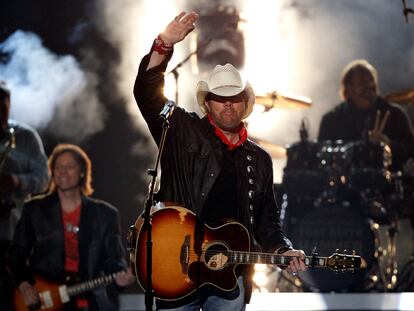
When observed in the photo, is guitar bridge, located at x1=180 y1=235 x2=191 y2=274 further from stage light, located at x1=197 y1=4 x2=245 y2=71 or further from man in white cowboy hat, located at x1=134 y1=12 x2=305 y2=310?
stage light, located at x1=197 y1=4 x2=245 y2=71

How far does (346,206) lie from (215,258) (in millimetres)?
3785

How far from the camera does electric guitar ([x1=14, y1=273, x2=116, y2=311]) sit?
7.20 m

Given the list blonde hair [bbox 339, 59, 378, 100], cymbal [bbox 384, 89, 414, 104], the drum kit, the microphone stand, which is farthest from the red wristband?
cymbal [bbox 384, 89, 414, 104]

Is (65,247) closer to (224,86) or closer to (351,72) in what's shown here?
(224,86)

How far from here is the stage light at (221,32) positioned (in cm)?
895

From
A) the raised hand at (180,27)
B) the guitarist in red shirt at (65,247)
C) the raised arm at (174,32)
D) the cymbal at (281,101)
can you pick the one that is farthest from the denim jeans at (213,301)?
the cymbal at (281,101)

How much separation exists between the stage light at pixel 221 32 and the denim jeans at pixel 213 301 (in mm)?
4641

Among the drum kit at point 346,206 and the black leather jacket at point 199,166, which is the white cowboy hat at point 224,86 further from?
the drum kit at point 346,206

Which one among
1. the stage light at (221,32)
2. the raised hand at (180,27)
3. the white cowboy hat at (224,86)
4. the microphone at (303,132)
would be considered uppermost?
the stage light at (221,32)

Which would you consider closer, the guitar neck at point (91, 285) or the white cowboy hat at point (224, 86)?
the white cowboy hat at point (224, 86)

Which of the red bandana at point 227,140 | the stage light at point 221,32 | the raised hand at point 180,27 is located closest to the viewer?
the raised hand at point 180,27

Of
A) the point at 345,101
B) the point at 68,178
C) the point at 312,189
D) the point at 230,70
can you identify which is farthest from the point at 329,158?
the point at 230,70

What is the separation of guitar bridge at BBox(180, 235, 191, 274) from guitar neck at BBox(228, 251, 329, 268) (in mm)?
245

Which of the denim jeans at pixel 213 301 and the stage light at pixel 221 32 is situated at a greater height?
the stage light at pixel 221 32
